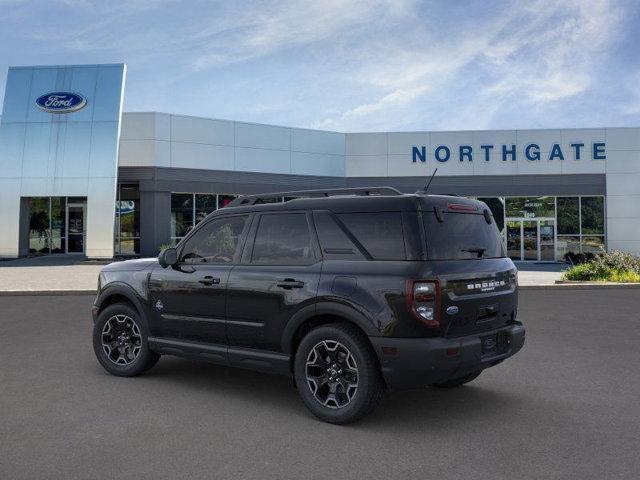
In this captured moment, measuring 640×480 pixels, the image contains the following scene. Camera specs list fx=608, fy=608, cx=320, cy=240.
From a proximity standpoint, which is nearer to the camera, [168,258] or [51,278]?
[168,258]

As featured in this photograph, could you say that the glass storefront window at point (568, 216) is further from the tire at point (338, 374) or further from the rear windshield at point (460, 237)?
the tire at point (338, 374)

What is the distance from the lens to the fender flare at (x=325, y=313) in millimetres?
4773

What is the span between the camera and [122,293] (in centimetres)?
662

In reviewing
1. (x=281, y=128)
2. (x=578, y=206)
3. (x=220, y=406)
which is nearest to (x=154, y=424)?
(x=220, y=406)

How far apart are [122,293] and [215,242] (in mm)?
1322

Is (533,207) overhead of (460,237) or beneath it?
overhead

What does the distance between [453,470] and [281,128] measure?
28344 mm

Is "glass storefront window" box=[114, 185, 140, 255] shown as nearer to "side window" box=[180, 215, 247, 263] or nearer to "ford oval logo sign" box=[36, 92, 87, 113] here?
"ford oval logo sign" box=[36, 92, 87, 113]

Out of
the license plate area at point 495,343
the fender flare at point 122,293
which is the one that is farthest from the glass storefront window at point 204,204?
the license plate area at point 495,343

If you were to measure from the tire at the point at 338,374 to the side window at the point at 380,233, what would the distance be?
2.21 feet

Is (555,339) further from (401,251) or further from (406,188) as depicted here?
(406,188)

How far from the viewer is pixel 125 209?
30.8 m

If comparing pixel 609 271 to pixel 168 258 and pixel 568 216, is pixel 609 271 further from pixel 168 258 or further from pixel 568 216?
pixel 168 258

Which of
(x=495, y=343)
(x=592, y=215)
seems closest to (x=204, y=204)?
(x=592, y=215)
